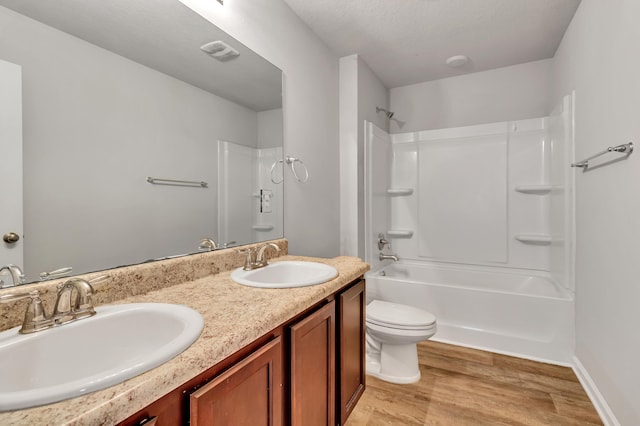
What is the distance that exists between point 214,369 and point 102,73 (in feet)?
3.40

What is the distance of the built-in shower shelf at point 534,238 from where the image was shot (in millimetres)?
2777

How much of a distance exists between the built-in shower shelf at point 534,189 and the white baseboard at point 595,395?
1412 millimetres

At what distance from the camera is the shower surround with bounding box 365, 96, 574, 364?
7.54ft

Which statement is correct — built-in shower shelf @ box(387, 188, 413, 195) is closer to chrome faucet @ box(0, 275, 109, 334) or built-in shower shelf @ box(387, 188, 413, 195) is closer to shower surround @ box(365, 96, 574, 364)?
shower surround @ box(365, 96, 574, 364)

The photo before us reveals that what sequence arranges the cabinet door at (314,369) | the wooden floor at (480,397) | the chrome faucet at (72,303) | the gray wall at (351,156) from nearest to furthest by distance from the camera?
the chrome faucet at (72,303)
the cabinet door at (314,369)
the wooden floor at (480,397)
the gray wall at (351,156)

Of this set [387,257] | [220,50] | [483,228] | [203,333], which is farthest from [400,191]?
[203,333]

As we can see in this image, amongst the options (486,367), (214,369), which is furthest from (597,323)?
(214,369)

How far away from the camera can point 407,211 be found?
3420 mm

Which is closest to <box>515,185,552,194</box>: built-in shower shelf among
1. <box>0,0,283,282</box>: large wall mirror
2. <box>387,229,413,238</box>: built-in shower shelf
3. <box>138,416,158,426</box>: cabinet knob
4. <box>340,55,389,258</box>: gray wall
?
<box>387,229,413,238</box>: built-in shower shelf

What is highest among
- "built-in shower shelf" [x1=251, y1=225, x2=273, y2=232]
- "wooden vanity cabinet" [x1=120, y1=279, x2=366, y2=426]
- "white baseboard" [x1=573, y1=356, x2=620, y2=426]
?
"built-in shower shelf" [x1=251, y1=225, x2=273, y2=232]

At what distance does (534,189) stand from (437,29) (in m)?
1.68

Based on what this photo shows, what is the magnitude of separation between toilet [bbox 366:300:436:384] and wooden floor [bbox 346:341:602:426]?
7cm

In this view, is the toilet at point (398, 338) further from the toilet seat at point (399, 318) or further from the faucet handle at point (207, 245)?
the faucet handle at point (207, 245)

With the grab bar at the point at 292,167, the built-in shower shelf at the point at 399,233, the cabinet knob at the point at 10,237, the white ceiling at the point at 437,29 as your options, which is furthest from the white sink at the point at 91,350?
the built-in shower shelf at the point at 399,233
